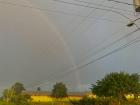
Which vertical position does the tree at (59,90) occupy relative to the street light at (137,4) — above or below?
above

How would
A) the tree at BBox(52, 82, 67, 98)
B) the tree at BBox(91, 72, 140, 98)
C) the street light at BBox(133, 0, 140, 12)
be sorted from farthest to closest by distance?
the tree at BBox(52, 82, 67, 98) → the tree at BBox(91, 72, 140, 98) → the street light at BBox(133, 0, 140, 12)

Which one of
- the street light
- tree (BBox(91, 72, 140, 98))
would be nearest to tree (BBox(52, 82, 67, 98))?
tree (BBox(91, 72, 140, 98))

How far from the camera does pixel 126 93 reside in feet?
267

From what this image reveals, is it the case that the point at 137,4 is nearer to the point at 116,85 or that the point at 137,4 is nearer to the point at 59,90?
the point at 116,85

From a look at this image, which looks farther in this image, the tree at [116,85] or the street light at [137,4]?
the tree at [116,85]

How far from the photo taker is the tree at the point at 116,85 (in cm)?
7862

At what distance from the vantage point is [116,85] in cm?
7912

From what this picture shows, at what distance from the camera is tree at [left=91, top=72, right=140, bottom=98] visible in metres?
78.6

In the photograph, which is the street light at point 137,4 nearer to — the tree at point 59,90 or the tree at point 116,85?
the tree at point 116,85

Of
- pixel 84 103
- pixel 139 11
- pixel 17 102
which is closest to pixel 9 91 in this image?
pixel 17 102

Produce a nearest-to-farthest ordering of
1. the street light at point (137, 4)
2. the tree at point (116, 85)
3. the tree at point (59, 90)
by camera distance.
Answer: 1. the street light at point (137, 4)
2. the tree at point (116, 85)
3. the tree at point (59, 90)

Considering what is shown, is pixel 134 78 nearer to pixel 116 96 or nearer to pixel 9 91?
pixel 116 96

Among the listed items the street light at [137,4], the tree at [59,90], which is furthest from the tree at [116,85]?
the street light at [137,4]

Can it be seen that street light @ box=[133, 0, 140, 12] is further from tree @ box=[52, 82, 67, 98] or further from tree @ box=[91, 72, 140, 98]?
tree @ box=[52, 82, 67, 98]
